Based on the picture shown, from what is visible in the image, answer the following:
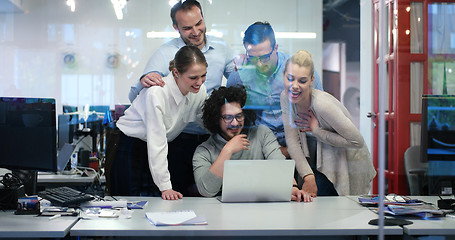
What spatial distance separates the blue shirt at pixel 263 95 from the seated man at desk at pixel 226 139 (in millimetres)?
40

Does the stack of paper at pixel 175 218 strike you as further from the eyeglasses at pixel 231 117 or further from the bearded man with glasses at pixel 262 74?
the bearded man with glasses at pixel 262 74

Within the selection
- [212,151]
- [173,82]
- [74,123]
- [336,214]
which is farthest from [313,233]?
[74,123]

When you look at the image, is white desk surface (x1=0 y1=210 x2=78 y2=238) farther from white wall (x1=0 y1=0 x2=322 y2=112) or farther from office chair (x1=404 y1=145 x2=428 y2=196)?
office chair (x1=404 y1=145 x2=428 y2=196)

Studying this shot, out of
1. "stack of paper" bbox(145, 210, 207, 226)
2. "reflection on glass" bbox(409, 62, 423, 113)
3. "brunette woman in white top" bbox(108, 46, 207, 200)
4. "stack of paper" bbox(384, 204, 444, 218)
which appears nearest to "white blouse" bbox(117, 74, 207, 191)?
"brunette woman in white top" bbox(108, 46, 207, 200)

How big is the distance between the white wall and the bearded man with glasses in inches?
2.9

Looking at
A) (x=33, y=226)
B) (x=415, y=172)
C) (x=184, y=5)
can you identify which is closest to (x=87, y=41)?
(x=184, y=5)

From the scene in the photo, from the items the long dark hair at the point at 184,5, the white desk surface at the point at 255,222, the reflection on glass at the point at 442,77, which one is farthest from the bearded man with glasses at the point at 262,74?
the reflection on glass at the point at 442,77

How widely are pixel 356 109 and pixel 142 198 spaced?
146 cm

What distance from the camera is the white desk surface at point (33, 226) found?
2.17 meters

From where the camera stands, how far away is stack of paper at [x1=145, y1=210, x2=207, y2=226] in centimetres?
232

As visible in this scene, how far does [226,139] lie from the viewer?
3473 mm

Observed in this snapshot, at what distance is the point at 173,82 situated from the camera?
11.3 feet

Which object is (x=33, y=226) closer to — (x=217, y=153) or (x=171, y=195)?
(x=171, y=195)

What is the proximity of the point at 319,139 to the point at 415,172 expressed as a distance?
0.77 m
